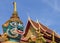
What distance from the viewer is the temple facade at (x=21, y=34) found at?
84.5 feet

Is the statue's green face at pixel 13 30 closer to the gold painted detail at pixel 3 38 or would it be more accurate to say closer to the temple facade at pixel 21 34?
the temple facade at pixel 21 34

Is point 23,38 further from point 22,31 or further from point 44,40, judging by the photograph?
point 44,40

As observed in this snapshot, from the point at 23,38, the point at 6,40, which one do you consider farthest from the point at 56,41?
the point at 6,40

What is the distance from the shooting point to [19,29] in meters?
26.3

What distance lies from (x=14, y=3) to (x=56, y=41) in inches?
192

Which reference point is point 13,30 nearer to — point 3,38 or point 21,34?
point 21,34

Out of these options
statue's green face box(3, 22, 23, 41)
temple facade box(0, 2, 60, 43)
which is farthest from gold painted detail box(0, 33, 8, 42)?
statue's green face box(3, 22, 23, 41)

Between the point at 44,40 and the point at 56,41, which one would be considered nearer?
the point at 44,40

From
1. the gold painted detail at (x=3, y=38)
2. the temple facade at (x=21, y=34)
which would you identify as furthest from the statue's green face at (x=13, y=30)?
the gold painted detail at (x=3, y=38)

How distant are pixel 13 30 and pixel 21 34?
773mm

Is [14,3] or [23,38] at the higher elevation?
[14,3]

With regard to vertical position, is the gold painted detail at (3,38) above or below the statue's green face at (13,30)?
below

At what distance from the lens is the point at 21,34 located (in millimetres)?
26266

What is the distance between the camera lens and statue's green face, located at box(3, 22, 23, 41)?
2588 cm
